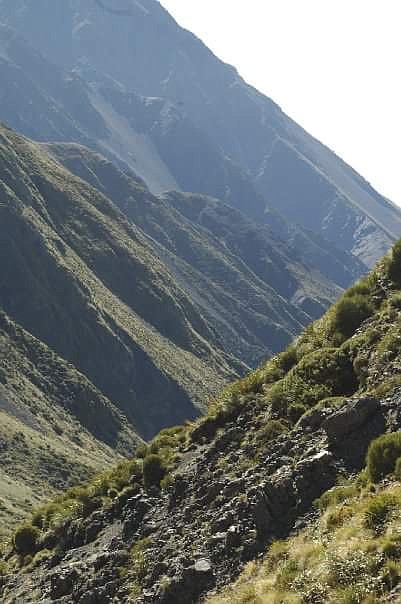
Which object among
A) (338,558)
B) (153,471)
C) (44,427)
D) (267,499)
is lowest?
(44,427)

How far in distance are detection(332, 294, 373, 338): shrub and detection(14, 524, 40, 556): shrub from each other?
47.5 feet

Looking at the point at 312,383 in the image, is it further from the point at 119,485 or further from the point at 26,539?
the point at 26,539

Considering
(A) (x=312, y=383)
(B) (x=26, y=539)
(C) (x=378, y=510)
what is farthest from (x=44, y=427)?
(C) (x=378, y=510)

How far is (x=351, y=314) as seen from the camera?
25.3m

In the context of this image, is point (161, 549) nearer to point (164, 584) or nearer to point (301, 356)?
point (164, 584)

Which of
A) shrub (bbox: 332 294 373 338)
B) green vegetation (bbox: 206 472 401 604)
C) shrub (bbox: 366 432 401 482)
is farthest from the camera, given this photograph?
shrub (bbox: 332 294 373 338)

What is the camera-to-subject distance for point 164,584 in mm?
18250

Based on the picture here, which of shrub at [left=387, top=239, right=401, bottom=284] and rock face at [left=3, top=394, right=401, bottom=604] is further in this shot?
shrub at [left=387, top=239, right=401, bottom=284]

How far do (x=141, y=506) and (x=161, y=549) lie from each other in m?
3.29

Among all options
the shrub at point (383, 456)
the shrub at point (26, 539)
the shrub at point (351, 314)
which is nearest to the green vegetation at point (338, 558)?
the shrub at point (383, 456)

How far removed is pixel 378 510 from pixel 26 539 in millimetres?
17259

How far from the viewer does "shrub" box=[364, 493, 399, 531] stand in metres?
14.5

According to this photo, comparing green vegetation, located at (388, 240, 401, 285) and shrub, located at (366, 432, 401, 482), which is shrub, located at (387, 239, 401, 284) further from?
shrub, located at (366, 432, 401, 482)

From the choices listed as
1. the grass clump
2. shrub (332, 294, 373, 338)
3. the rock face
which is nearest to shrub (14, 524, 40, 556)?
the rock face
